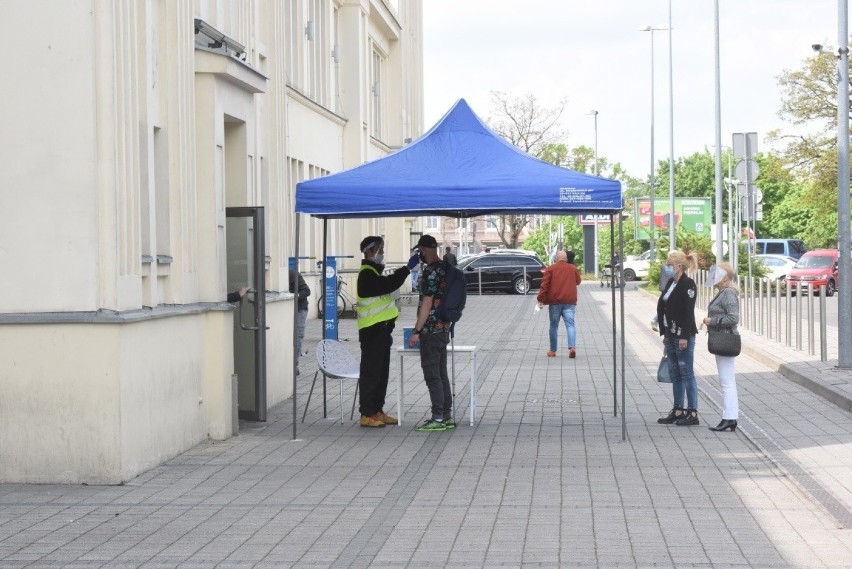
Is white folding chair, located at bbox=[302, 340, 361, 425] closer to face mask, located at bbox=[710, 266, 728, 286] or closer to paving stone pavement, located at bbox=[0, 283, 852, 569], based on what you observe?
paving stone pavement, located at bbox=[0, 283, 852, 569]

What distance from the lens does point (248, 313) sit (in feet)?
47.3

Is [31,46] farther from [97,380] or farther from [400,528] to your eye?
[400,528]

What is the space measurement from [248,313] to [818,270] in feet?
128

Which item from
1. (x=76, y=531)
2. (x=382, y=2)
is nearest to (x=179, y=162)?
(x=76, y=531)

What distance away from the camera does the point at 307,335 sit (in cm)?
2912

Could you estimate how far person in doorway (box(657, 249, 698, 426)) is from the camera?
13844 millimetres

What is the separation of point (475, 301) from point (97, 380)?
3844cm

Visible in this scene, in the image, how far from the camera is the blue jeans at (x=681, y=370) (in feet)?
45.7

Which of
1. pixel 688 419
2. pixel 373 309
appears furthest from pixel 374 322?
pixel 688 419

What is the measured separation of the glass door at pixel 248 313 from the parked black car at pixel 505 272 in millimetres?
39778

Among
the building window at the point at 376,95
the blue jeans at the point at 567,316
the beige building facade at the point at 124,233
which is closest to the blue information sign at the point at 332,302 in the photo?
the blue jeans at the point at 567,316

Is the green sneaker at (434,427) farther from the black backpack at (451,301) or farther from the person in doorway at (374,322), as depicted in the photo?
the black backpack at (451,301)

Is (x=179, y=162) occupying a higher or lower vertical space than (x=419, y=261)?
higher

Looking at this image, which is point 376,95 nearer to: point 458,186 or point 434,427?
point 434,427
